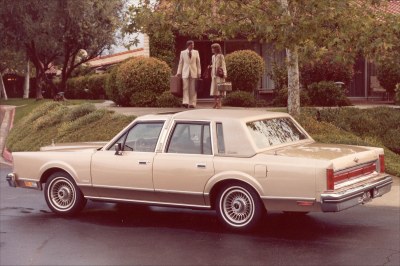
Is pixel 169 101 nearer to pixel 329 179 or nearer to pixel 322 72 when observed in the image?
pixel 322 72

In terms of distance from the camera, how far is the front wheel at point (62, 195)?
1090 centimetres

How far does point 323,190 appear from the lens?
8898 millimetres

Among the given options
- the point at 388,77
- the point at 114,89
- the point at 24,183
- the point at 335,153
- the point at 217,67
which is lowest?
the point at 24,183

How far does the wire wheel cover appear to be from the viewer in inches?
374

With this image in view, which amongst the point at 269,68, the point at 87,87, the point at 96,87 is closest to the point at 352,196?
the point at 269,68

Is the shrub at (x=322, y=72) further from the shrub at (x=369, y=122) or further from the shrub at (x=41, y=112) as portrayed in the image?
the shrub at (x=41, y=112)

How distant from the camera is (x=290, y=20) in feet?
44.2

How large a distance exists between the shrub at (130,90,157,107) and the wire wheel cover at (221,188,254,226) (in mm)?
14975

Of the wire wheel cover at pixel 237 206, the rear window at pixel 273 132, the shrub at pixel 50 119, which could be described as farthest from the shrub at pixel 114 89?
the wire wheel cover at pixel 237 206

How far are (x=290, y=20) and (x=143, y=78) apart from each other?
11519 millimetres

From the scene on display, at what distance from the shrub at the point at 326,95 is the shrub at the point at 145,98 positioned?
5098mm

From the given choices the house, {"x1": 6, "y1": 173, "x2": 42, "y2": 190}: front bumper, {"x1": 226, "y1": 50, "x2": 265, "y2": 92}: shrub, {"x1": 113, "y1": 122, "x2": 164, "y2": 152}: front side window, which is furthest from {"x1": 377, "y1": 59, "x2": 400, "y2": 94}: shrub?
{"x1": 6, "y1": 173, "x2": 42, "y2": 190}: front bumper

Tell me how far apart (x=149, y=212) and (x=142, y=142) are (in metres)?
1.32

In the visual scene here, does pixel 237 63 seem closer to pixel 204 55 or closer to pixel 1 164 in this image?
pixel 204 55
